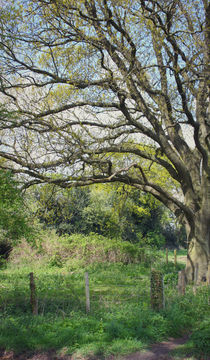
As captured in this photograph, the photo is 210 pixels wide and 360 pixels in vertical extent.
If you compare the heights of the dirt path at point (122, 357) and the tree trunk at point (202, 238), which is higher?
the tree trunk at point (202, 238)

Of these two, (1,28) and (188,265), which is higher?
(1,28)

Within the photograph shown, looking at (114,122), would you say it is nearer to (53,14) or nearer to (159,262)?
(53,14)

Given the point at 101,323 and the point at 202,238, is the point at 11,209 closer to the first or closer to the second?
the point at 101,323

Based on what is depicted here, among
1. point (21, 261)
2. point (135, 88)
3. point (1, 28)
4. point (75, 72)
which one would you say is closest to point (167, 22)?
point (135, 88)

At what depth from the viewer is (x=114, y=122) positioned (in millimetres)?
13438

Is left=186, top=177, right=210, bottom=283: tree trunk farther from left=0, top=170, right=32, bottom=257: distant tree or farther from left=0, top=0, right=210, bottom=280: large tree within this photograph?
left=0, top=170, right=32, bottom=257: distant tree

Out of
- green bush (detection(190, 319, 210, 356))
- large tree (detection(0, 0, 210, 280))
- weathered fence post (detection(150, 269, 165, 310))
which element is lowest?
green bush (detection(190, 319, 210, 356))

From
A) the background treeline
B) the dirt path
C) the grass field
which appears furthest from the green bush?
the background treeline

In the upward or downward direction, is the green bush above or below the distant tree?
below

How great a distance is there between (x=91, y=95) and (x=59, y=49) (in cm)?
190

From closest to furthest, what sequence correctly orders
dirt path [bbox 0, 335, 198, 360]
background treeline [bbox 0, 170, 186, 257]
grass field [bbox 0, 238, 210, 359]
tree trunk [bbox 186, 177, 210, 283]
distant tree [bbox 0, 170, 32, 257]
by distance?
dirt path [bbox 0, 335, 198, 360], grass field [bbox 0, 238, 210, 359], distant tree [bbox 0, 170, 32, 257], background treeline [bbox 0, 170, 186, 257], tree trunk [bbox 186, 177, 210, 283]

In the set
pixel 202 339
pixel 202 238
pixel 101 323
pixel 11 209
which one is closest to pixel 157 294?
pixel 101 323

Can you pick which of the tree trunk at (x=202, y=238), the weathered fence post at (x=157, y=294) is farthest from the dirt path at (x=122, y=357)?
the tree trunk at (x=202, y=238)

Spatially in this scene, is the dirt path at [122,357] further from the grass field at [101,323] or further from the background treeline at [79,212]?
the background treeline at [79,212]
